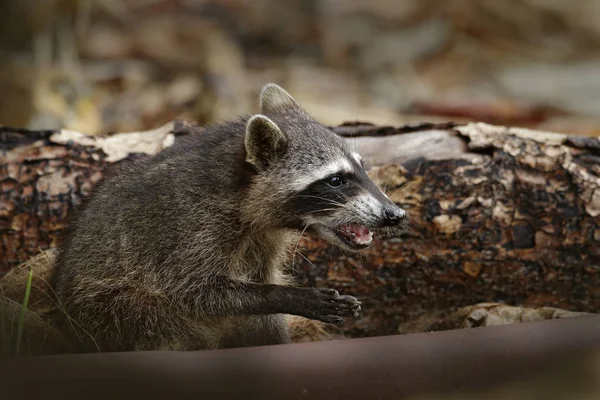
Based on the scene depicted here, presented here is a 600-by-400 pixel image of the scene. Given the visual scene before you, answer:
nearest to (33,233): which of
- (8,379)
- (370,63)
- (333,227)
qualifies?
(333,227)

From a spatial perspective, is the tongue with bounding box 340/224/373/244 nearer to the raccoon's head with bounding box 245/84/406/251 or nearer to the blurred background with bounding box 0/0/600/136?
the raccoon's head with bounding box 245/84/406/251

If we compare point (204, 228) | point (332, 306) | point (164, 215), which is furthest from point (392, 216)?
point (164, 215)

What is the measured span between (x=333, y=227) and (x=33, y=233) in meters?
2.60

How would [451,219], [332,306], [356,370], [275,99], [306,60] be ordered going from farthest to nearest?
1. [306,60]
2. [451,219]
3. [275,99]
4. [332,306]
5. [356,370]

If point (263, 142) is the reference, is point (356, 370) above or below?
below

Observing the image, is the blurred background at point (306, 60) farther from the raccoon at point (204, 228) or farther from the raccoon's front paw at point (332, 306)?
the raccoon's front paw at point (332, 306)

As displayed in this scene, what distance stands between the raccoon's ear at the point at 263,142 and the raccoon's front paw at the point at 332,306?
0.98 m

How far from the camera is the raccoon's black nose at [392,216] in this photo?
18.0 feet

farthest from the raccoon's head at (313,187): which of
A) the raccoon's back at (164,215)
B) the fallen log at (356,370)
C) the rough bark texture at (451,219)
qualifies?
the fallen log at (356,370)

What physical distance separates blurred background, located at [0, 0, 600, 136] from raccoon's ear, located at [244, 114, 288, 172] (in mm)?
5910

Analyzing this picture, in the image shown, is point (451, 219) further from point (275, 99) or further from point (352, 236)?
point (275, 99)

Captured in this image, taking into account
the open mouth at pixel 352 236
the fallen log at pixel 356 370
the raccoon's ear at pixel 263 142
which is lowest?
the fallen log at pixel 356 370

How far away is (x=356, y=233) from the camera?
5.76 m

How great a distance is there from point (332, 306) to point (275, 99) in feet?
6.19
